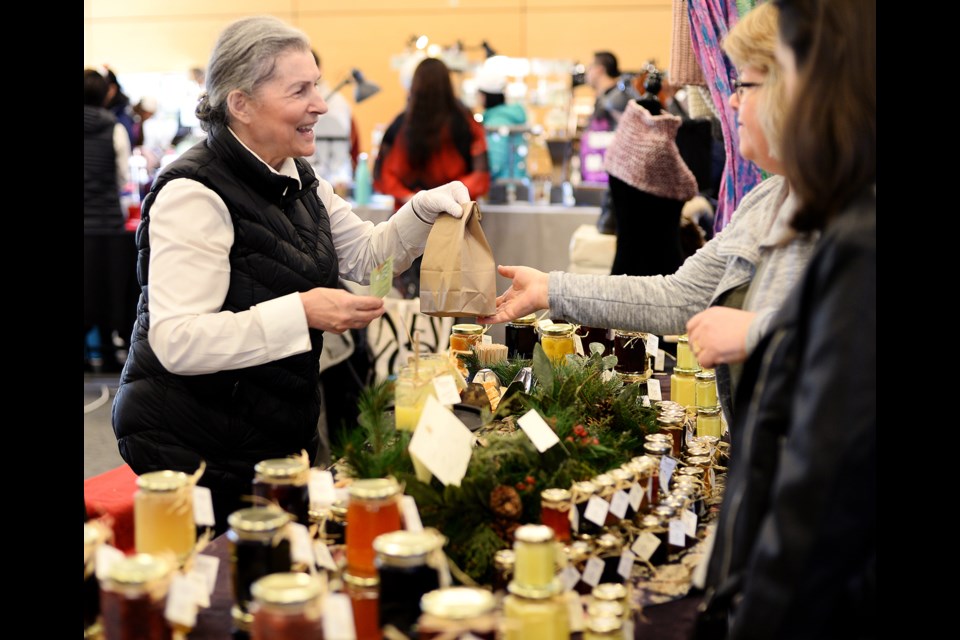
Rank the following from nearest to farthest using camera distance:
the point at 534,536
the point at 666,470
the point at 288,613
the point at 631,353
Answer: the point at 288,613, the point at 534,536, the point at 666,470, the point at 631,353

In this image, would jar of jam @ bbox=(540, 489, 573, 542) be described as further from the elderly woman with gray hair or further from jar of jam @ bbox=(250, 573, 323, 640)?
the elderly woman with gray hair

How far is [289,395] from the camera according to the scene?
2121mm

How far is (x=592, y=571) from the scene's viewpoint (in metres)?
1.45

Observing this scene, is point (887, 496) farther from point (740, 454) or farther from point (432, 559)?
point (432, 559)

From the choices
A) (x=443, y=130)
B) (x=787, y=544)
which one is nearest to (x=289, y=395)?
(x=787, y=544)

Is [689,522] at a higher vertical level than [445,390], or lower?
lower

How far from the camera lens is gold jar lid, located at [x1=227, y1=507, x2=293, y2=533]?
119 cm

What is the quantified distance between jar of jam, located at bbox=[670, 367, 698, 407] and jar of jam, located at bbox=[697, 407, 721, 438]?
0.38ft

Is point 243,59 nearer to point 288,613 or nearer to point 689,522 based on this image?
point 689,522

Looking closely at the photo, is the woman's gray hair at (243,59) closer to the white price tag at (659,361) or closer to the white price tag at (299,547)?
the white price tag at (299,547)

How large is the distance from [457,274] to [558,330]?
307 mm

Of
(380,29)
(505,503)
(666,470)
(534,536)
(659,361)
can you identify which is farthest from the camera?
(380,29)

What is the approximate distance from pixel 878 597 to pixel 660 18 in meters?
8.91

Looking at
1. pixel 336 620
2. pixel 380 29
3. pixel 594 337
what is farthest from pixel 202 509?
pixel 380 29
